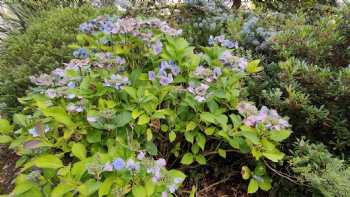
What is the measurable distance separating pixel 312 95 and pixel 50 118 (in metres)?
1.43

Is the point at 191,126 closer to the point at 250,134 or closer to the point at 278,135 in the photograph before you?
the point at 250,134

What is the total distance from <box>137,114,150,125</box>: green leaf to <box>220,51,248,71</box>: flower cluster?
57cm

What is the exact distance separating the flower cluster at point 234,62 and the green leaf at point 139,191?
→ 865mm

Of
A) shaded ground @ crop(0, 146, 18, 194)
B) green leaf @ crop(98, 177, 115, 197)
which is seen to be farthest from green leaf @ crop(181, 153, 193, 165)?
shaded ground @ crop(0, 146, 18, 194)

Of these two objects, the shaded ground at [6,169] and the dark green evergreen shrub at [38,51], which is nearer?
the shaded ground at [6,169]

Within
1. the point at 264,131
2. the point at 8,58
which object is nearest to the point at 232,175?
the point at 264,131

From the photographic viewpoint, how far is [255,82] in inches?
90.7

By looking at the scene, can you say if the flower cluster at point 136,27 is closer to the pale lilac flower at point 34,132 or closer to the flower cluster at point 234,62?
the flower cluster at point 234,62

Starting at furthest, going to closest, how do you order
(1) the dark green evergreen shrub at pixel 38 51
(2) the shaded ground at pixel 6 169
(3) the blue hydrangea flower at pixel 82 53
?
(1) the dark green evergreen shrub at pixel 38 51 → (2) the shaded ground at pixel 6 169 → (3) the blue hydrangea flower at pixel 82 53

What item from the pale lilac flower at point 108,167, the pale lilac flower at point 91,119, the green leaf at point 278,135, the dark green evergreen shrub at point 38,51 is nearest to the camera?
the pale lilac flower at point 108,167

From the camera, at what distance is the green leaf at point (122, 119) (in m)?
1.71

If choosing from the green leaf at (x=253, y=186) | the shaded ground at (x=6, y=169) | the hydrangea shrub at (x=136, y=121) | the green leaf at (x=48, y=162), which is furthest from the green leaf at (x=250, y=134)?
the shaded ground at (x=6, y=169)

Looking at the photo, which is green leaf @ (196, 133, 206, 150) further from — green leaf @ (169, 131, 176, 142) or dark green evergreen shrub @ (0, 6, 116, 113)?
dark green evergreen shrub @ (0, 6, 116, 113)

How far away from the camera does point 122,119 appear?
173cm
